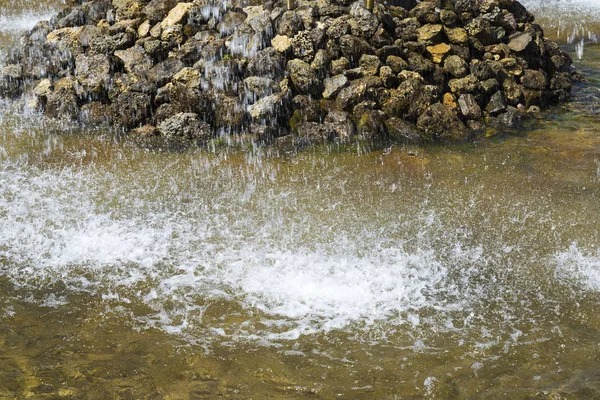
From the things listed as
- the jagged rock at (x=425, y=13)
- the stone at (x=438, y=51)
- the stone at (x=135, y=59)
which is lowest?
the stone at (x=135, y=59)

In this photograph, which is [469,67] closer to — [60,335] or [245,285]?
[245,285]

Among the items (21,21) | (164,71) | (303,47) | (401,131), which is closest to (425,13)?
(303,47)

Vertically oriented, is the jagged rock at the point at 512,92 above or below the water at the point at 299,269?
above

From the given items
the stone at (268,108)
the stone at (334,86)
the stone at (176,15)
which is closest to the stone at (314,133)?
the stone at (268,108)

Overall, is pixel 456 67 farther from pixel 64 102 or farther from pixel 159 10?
pixel 64 102

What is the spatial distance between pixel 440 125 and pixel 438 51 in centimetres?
154

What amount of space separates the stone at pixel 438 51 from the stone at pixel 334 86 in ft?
5.37

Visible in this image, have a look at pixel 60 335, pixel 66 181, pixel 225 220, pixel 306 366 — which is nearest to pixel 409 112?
pixel 225 220

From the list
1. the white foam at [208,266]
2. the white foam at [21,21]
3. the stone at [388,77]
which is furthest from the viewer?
the white foam at [21,21]

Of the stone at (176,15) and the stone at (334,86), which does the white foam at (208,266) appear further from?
the stone at (176,15)

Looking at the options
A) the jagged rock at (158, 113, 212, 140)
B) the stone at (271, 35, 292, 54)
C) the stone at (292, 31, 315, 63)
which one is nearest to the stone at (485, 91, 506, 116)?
the stone at (292, 31, 315, 63)

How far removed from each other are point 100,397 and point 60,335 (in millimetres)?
921

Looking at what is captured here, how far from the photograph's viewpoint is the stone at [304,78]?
938 cm

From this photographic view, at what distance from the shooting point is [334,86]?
9.40 m
